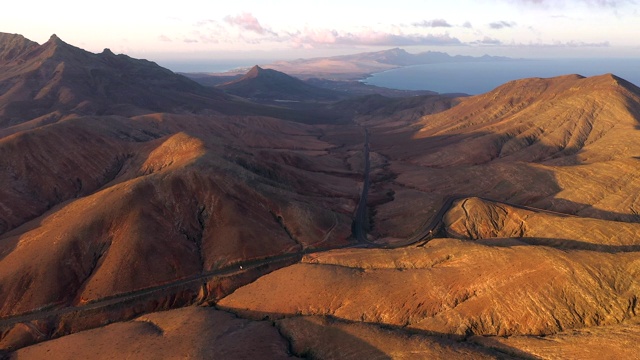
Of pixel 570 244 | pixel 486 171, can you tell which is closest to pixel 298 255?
pixel 570 244

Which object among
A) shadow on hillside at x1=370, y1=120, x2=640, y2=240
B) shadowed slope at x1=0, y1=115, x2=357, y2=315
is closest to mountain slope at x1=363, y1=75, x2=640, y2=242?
shadow on hillside at x1=370, y1=120, x2=640, y2=240

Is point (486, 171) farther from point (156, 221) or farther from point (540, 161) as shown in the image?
point (156, 221)

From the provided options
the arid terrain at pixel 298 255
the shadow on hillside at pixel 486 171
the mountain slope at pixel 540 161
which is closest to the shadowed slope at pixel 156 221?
the arid terrain at pixel 298 255

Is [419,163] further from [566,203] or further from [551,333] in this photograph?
[551,333]

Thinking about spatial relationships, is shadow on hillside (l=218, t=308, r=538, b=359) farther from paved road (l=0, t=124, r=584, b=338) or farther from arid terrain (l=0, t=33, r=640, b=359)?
paved road (l=0, t=124, r=584, b=338)

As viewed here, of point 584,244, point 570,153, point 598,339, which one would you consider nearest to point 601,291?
point 598,339

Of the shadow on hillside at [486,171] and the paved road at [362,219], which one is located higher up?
the shadow on hillside at [486,171]

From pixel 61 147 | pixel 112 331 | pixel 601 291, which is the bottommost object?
pixel 112 331

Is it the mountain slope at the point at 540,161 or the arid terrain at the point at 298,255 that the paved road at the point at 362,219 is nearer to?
the arid terrain at the point at 298,255

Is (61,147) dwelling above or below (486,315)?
above
